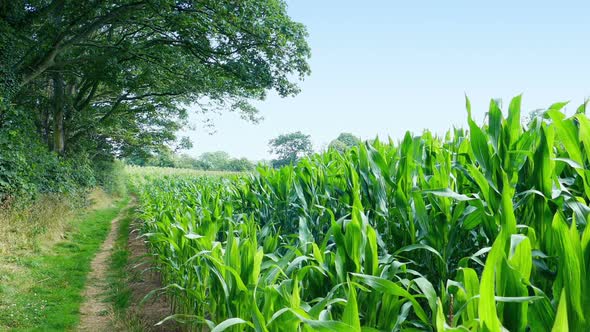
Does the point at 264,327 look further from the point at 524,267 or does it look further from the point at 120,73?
the point at 120,73

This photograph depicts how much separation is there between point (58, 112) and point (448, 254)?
56.0 feet

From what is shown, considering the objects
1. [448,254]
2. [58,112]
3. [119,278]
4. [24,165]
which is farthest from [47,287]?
[58,112]

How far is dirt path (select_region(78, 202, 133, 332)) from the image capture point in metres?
5.42

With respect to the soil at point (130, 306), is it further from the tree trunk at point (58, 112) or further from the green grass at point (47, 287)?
the tree trunk at point (58, 112)

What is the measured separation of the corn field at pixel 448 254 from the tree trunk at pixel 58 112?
1484cm

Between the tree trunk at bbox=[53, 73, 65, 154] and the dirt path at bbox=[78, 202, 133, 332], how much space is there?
328 inches

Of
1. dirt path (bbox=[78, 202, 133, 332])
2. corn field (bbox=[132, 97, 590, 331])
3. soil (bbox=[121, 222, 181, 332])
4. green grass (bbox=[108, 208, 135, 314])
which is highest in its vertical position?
corn field (bbox=[132, 97, 590, 331])

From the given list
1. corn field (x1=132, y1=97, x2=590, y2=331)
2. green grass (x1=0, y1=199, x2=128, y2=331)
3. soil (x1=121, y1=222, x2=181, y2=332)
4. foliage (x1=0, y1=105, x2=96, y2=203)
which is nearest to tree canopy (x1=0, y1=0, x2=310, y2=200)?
foliage (x1=0, y1=105, x2=96, y2=203)

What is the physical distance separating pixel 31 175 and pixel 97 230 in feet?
8.81

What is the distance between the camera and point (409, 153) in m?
3.06

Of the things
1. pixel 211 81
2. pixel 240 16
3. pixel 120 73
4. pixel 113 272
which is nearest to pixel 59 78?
pixel 120 73

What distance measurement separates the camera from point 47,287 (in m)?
6.93

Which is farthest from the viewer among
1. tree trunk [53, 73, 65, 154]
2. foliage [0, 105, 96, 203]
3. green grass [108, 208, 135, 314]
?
tree trunk [53, 73, 65, 154]

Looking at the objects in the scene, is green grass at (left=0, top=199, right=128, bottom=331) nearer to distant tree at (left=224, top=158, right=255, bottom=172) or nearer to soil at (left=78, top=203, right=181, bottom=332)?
soil at (left=78, top=203, right=181, bottom=332)
